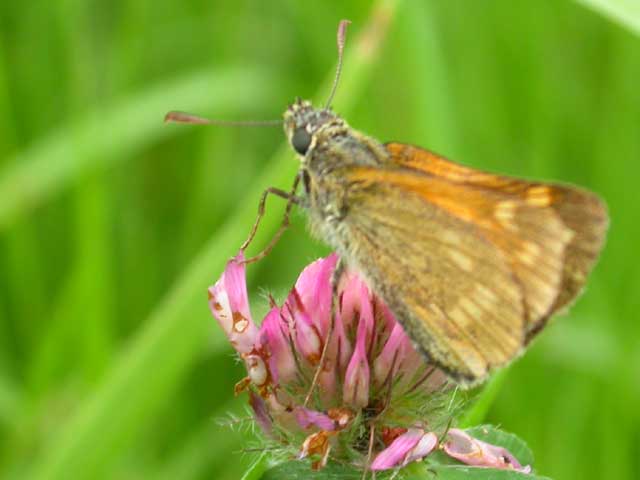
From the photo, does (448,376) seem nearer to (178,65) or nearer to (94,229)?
(94,229)

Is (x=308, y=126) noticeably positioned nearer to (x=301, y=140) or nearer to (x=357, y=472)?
(x=301, y=140)

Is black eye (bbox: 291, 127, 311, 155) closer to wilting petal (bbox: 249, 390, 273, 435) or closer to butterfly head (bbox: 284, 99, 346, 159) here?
butterfly head (bbox: 284, 99, 346, 159)

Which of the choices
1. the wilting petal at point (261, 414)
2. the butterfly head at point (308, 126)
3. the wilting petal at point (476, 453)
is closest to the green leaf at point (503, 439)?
the wilting petal at point (476, 453)

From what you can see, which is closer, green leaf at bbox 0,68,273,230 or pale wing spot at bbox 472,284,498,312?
pale wing spot at bbox 472,284,498,312

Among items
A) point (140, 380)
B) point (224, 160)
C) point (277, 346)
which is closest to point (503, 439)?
point (277, 346)

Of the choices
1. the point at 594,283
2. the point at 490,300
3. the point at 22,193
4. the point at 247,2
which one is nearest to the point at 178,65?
the point at 247,2

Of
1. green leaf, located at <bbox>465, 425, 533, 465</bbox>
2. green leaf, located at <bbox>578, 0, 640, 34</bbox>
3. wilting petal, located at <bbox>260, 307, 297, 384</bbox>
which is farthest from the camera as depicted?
green leaf, located at <bbox>578, 0, 640, 34</bbox>

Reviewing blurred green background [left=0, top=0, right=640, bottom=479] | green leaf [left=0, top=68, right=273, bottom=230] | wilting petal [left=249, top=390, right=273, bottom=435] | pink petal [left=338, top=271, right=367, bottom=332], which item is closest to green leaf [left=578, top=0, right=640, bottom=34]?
blurred green background [left=0, top=0, right=640, bottom=479]
